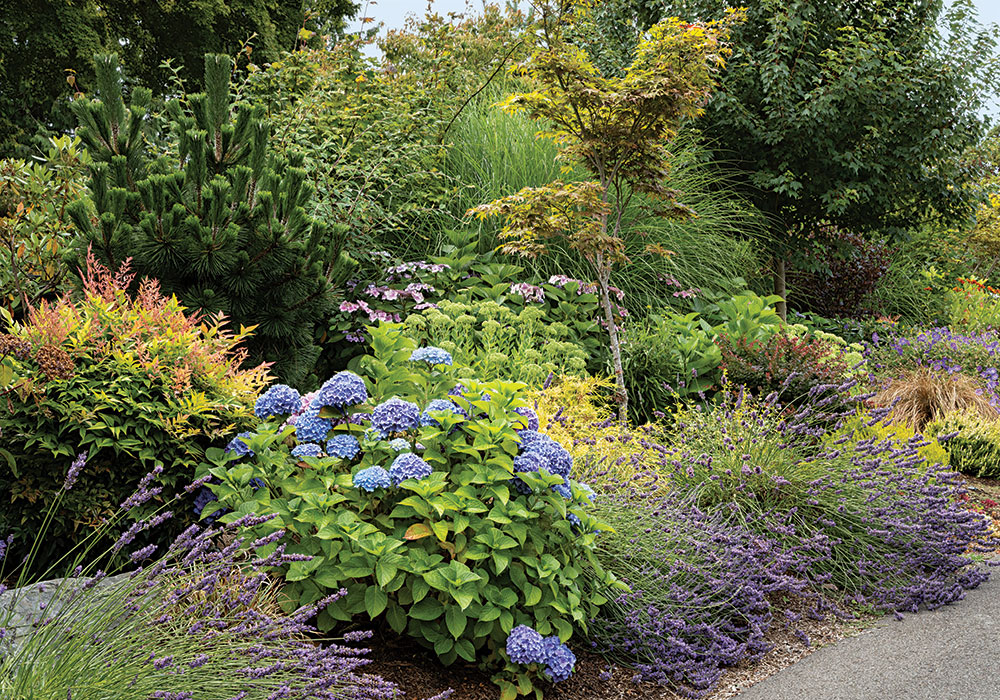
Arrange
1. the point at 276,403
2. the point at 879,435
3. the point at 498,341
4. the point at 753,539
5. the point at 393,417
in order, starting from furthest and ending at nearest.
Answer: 1. the point at 498,341
2. the point at 879,435
3. the point at 753,539
4. the point at 276,403
5. the point at 393,417

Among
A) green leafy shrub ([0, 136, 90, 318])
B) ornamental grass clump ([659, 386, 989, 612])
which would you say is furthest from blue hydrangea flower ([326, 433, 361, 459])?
green leafy shrub ([0, 136, 90, 318])

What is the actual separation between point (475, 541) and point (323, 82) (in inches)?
239

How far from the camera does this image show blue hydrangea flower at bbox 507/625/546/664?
105 inches

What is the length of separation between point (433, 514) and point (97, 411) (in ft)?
4.97

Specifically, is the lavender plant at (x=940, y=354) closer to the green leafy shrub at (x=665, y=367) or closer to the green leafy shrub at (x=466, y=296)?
the green leafy shrub at (x=665, y=367)

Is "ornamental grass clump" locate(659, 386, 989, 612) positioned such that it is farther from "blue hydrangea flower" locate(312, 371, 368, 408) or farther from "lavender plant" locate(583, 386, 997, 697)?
"blue hydrangea flower" locate(312, 371, 368, 408)

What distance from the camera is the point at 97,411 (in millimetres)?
3283

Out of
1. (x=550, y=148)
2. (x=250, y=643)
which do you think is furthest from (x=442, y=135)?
(x=250, y=643)

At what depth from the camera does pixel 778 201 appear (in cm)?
975

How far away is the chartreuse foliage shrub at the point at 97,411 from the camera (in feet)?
10.6

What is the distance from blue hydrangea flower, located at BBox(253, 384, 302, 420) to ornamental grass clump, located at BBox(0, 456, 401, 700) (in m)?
0.70

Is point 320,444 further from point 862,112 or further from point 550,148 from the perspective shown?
point 862,112

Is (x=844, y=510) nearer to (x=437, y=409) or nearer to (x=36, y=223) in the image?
(x=437, y=409)

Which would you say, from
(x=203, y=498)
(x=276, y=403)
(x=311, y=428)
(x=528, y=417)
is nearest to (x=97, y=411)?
(x=203, y=498)
